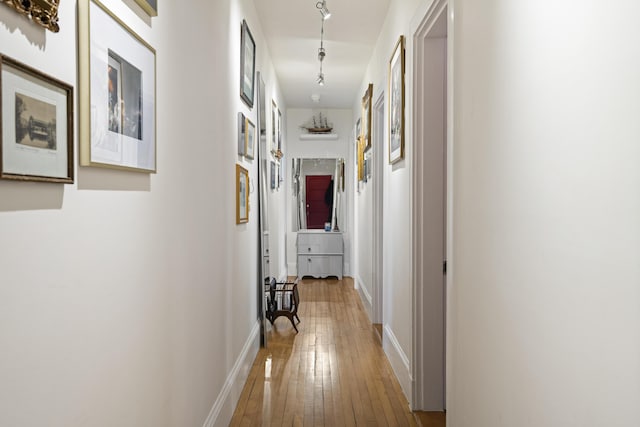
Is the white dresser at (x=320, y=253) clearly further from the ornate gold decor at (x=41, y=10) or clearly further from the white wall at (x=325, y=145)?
the ornate gold decor at (x=41, y=10)

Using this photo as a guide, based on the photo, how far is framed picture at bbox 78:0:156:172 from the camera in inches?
43.9

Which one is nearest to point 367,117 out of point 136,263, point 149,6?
point 149,6

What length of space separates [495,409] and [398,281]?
2.07 metres

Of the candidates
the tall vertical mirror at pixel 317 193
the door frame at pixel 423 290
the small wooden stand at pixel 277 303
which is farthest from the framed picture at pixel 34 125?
the tall vertical mirror at pixel 317 193

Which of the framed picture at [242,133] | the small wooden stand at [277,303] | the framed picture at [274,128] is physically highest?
Answer: the framed picture at [274,128]

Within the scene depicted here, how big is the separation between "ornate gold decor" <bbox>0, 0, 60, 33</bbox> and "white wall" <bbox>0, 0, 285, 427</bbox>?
0.9 inches

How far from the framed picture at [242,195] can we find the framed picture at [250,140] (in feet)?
0.53

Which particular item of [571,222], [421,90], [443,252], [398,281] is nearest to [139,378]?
[571,222]

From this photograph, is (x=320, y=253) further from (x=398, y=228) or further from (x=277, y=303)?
(x=398, y=228)

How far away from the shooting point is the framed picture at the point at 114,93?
111 centimetres

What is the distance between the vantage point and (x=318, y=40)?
4879 mm

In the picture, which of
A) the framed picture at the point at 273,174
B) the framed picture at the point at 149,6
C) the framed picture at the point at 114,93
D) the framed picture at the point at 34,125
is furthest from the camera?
the framed picture at the point at 273,174

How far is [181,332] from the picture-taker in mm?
1962

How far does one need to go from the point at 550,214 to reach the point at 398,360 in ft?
8.43
